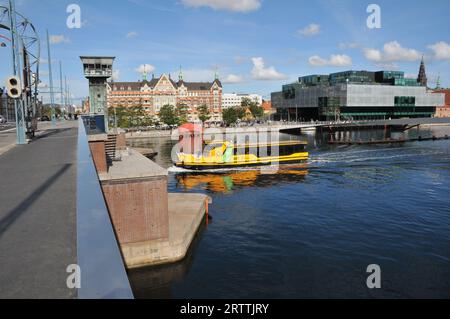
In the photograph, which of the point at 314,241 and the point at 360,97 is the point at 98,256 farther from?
the point at 360,97

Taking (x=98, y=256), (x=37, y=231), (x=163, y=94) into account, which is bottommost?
(x=37, y=231)

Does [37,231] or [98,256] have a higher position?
[98,256]

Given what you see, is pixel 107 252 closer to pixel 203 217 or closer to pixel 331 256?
pixel 331 256

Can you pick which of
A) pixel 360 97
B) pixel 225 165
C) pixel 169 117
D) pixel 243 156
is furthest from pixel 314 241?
pixel 360 97

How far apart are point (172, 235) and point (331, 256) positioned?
9.94m

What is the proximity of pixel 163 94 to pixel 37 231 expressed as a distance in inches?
7041

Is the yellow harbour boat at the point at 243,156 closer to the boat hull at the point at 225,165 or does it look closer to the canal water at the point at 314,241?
the boat hull at the point at 225,165

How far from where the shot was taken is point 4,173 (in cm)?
1319

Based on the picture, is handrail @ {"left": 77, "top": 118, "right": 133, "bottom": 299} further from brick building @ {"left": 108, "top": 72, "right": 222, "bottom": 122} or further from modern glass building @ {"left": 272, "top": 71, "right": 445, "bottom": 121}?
brick building @ {"left": 108, "top": 72, "right": 222, "bottom": 122}

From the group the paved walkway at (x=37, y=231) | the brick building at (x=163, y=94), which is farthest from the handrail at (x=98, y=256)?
the brick building at (x=163, y=94)

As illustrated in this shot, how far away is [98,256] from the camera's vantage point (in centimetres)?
321

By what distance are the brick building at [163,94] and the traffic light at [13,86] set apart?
141796 millimetres

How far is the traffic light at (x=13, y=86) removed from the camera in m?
23.2

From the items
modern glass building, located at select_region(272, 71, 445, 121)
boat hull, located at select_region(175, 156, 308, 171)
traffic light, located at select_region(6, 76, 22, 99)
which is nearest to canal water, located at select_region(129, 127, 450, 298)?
boat hull, located at select_region(175, 156, 308, 171)
